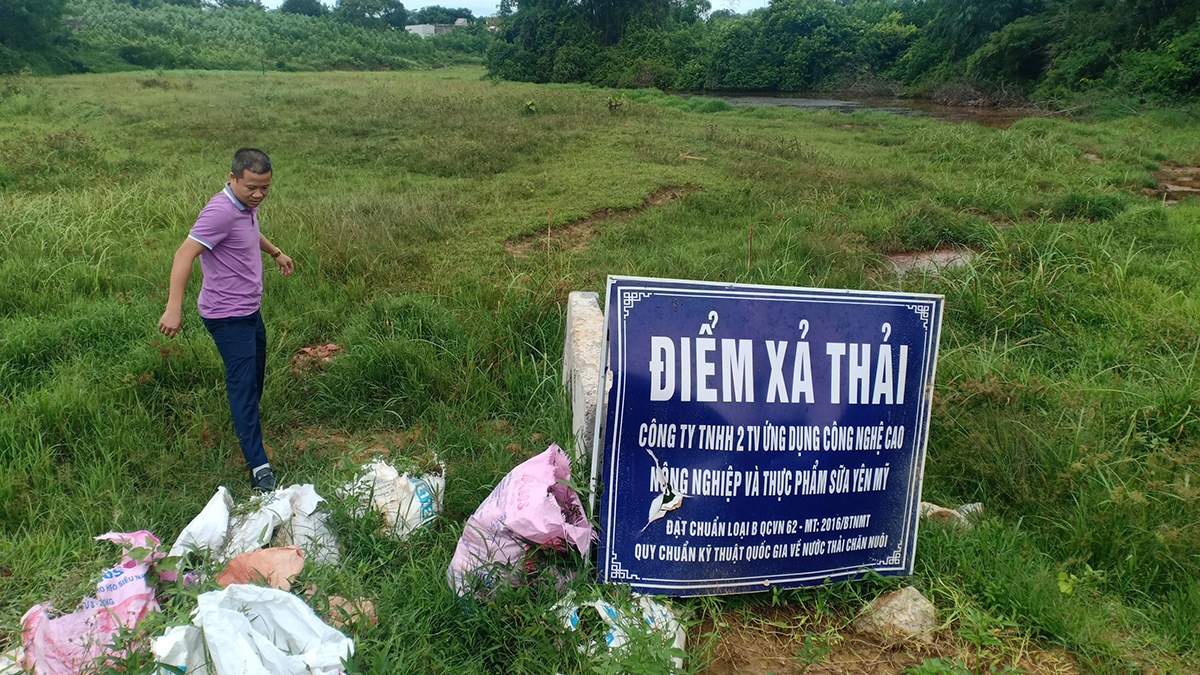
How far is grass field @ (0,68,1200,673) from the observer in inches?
82.0

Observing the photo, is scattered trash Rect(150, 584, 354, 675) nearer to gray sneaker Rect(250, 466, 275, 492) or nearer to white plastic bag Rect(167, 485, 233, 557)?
white plastic bag Rect(167, 485, 233, 557)

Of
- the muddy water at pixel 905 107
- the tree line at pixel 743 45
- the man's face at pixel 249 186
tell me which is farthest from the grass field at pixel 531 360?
the tree line at pixel 743 45

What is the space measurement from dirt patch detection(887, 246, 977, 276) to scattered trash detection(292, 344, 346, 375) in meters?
3.59

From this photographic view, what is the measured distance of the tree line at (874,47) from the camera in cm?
1755

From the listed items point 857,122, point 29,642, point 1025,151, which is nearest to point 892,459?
point 29,642

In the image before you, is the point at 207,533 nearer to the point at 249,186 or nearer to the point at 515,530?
the point at 515,530

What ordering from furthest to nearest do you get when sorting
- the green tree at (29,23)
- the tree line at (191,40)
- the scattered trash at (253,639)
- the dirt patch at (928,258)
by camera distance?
1. the tree line at (191,40)
2. the green tree at (29,23)
3. the dirt patch at (928,258)
4. the scattered trash at (253,639)

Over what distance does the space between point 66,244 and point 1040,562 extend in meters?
5.72

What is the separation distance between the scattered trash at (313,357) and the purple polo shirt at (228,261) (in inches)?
34.3

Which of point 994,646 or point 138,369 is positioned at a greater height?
point 138,369

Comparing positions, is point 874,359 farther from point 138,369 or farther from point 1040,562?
point 138,369

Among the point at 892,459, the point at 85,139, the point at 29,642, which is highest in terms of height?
the point at 85,139

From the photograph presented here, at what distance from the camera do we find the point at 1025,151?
31.7 ft

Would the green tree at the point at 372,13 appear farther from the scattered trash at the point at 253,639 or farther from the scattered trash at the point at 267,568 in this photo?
the scattered trash at the point at 253,639
